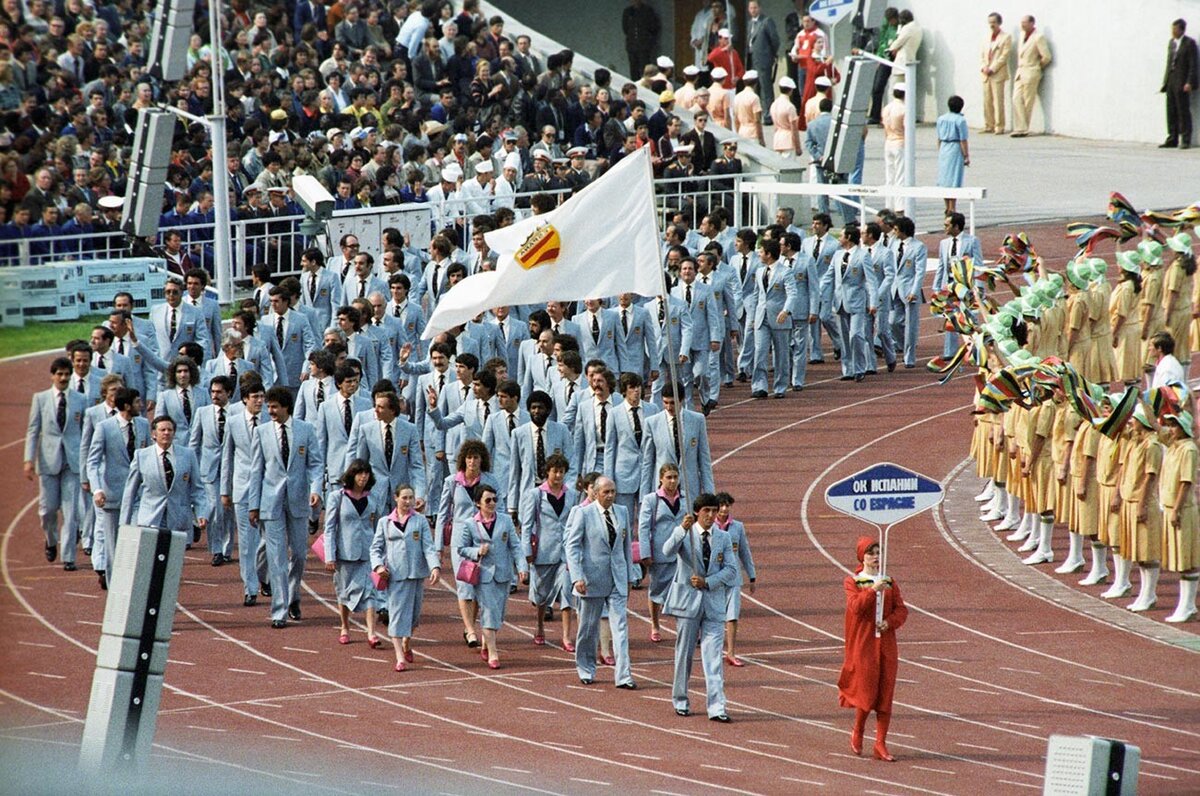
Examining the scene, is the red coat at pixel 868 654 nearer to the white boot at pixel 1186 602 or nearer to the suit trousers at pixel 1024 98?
the white boot at pixel 1186 602

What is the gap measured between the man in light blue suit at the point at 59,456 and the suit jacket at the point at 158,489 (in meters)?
0.99

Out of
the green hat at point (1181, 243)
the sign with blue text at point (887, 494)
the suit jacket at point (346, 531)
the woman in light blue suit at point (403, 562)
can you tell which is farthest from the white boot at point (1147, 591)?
the green hat at point (1181, 243)

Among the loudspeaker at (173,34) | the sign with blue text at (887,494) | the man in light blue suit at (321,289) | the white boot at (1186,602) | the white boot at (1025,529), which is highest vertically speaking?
the loudspeaker at (173,34)

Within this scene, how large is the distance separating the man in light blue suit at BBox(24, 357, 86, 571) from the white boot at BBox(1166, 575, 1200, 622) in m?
8.55

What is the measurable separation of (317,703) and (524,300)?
293 cm

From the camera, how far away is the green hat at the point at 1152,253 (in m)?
20.7

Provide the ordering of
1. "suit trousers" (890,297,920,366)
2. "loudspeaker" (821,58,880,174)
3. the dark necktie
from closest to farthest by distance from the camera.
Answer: the dark necktie → "suit trousers" (890,297,920,366) → "loudspeaker" (821,58,880,174)

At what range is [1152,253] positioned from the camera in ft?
67.9

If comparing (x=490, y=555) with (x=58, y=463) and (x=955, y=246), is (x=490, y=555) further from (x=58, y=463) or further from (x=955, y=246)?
(x=955, y=246)

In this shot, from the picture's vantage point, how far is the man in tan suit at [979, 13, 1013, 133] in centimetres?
3584

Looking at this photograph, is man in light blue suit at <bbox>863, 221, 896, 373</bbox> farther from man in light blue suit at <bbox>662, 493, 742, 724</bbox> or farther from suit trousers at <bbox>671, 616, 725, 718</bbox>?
suit trousers at <bbox>671, 616, 725, 718</bbox>

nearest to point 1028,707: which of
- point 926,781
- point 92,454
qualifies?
point 926,781

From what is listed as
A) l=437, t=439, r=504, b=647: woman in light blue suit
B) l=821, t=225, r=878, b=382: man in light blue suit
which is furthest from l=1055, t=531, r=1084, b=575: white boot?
l=821, t=225, r=878, b=382: man in light blue suit

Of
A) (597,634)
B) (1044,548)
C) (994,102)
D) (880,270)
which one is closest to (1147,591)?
(1044,548)
